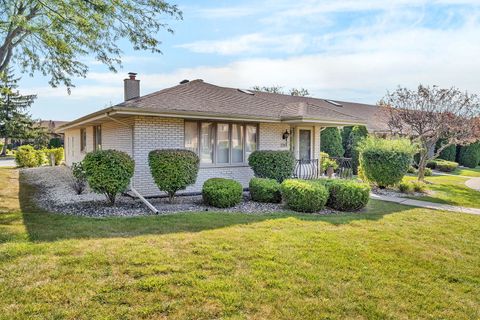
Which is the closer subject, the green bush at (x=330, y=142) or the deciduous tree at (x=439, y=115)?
the deciduous tree at (x=439, y=115)

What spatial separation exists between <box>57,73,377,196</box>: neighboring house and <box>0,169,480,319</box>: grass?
3499 mm

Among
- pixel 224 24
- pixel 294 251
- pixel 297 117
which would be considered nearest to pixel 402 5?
pixel 297 117

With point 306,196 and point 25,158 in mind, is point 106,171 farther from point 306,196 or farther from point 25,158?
point 25,158

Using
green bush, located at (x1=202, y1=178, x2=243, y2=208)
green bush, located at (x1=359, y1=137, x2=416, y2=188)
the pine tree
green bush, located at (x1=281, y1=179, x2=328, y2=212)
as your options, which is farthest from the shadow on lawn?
the pine tree

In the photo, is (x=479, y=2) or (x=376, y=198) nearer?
(x=479, y=2)

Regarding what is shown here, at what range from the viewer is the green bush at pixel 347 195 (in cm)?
870

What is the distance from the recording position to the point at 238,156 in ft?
39.2

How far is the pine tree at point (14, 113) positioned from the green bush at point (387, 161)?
36170 millimetres

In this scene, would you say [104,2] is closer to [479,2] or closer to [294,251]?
[294,251]

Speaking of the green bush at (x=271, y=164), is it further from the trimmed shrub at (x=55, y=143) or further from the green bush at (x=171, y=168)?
the trimmed shrub at (x=55, y=143)

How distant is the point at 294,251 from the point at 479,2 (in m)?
8.10

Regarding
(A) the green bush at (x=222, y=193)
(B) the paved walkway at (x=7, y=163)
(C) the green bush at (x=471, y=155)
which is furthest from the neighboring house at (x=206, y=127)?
(C) the green bush at (x=471, y=155)

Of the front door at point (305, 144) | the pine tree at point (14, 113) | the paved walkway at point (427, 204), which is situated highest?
the pine tree at point (14, 113)

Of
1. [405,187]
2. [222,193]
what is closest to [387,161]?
[405,187]
